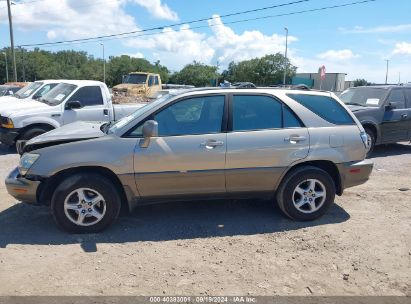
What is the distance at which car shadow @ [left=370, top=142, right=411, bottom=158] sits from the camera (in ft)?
33.2

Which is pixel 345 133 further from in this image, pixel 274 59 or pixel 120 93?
pixel 274 59

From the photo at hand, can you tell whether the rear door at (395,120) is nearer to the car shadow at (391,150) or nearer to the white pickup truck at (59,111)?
the car shadow at (391,150)

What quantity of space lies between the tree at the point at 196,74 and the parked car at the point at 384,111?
5245 centimetres

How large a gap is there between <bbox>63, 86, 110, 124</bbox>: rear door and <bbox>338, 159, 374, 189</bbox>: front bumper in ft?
19.0

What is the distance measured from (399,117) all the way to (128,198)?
7.79m

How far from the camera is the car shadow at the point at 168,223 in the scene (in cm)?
456

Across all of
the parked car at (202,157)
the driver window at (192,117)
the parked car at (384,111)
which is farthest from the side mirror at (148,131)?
the parked car at (384,111)

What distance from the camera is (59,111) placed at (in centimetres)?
917

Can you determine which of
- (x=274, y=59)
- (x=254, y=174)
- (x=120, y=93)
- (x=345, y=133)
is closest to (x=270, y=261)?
(x=254, y=174)

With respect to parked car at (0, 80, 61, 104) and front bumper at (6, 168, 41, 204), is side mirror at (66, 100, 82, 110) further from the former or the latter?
front bumper at (6, 168, 41, 204)

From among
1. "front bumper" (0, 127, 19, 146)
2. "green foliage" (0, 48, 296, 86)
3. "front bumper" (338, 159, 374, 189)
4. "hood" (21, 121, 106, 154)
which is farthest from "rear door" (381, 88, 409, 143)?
"green foliage" (0, 48, 296, 86)

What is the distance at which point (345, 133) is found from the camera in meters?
5.14

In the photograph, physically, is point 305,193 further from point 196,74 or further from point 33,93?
point 196,74

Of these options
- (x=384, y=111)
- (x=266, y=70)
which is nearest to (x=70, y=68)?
(x=266, y=70)
